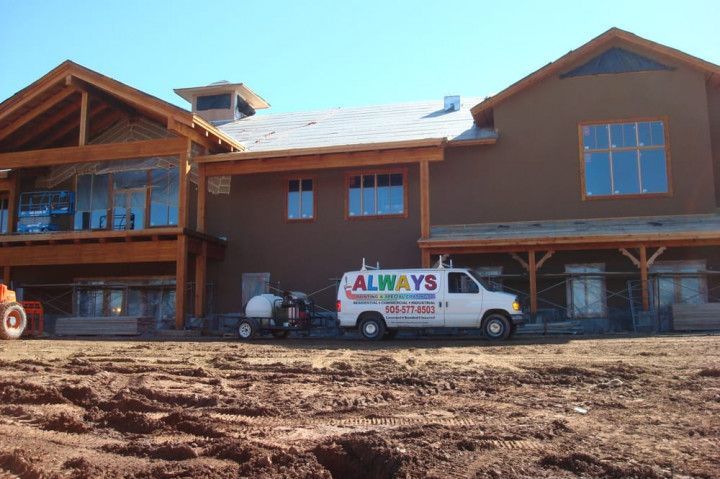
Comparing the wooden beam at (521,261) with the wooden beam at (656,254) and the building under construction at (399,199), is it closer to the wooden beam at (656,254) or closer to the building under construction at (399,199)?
the building under construction at (399,199)

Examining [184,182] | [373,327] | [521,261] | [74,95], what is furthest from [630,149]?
[74,95]

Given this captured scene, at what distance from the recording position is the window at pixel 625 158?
19.8 meters

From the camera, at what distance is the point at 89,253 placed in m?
21.2

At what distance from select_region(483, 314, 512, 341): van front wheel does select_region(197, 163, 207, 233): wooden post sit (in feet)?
36.0

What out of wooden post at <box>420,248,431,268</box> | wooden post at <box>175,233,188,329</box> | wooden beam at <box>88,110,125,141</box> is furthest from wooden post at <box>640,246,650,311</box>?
wooden beam at <box>88,110,125,141</box>

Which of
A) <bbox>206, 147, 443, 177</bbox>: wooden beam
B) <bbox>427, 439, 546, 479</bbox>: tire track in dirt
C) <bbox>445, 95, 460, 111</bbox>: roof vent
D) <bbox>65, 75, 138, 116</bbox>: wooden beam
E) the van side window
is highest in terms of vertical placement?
<bbox>445, 95, 460, 111</bbox>: roof vent

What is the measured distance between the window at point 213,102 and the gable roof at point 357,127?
120 cm

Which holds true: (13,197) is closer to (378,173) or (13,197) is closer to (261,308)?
(261,308)

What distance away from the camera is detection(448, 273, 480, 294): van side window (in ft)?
54.0

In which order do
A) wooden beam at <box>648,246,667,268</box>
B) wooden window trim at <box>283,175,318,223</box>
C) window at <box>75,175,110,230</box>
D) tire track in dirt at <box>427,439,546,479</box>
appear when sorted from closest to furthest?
tire track in dirt at <box>427,439,546,479</box> < wooden beam at <box>648,246,667,268</box> < wooden window trim at <box>283,175,318,223</box> < window at <box>75,175,110,230</box>

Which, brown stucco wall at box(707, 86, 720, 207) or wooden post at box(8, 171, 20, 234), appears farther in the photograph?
wooden post at box(8, 171, 20, 234)

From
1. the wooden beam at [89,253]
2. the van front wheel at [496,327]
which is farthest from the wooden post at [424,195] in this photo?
the wooden beam at [89,253]

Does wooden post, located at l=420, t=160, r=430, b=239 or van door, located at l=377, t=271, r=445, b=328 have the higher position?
wooden post, located at l=420, t=160, r=430, b=239

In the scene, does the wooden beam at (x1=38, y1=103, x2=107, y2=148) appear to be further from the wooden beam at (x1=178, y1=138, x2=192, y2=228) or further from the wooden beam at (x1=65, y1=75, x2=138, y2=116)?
the wooden beam at (x1=178, y1=138, x2=192, y2=228)
